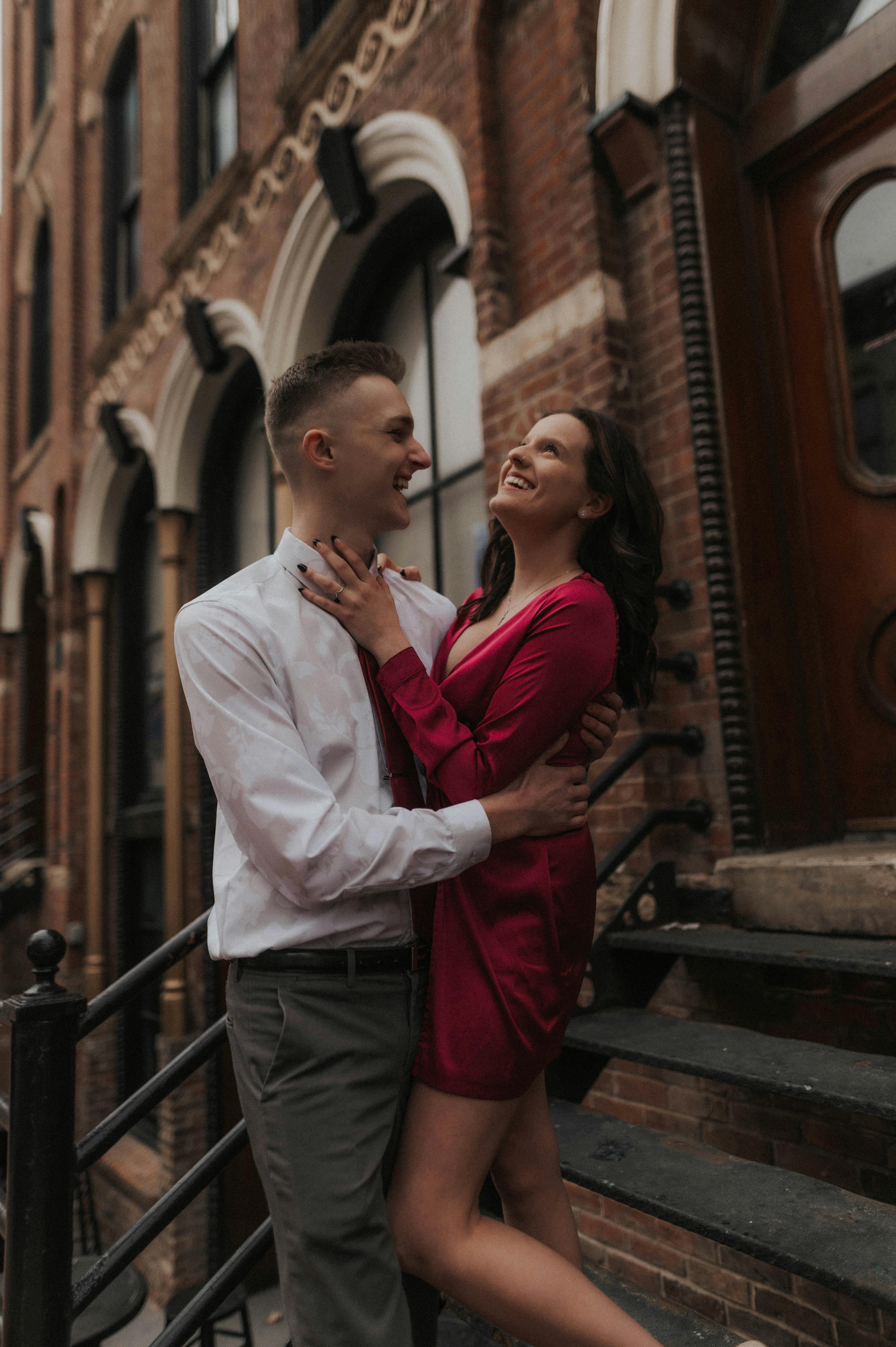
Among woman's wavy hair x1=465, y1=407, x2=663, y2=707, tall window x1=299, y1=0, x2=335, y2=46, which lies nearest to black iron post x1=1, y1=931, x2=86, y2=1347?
woman's wavy hair x1=465, y1=407, x2=663, y2=707

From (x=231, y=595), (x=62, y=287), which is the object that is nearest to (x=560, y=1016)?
(x=231, y=595)

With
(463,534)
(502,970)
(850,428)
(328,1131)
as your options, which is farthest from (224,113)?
(328,1131)

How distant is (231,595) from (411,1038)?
0.79 m

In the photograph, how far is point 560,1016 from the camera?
156 cm

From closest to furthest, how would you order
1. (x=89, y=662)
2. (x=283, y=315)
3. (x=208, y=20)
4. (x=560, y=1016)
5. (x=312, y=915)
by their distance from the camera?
(x=312, y=915)
(x=560, y=1016)
(x=283, y=315)
(x=208, y=20)
(x=89, y=662)

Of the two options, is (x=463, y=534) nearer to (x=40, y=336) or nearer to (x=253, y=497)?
(x=253, y=497)

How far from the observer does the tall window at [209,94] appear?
7.32 metres

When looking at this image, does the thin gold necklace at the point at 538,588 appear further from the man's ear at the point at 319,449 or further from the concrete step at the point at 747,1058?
the concrete step at the point at 747,1058

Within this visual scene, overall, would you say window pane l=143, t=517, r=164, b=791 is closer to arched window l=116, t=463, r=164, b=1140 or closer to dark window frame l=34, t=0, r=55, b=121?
arched window l=116, t=463, r=164, b=1140

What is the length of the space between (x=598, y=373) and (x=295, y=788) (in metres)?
2.57

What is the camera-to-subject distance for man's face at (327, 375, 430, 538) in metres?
1.62

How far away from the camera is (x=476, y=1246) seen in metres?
1.42

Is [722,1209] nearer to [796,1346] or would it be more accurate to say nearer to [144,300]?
[796,1346]

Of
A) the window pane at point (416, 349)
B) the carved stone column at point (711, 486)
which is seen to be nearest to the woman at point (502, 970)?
the carved stone column at point (711, 486)
